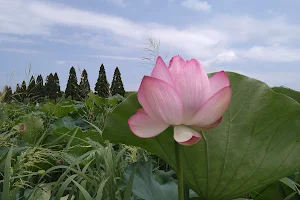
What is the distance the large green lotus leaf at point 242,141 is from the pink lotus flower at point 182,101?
20 centimetres

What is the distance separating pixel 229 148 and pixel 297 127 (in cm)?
19

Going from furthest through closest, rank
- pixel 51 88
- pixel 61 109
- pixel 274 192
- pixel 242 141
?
pixel 51 88
pixel 61 109
pixel 274 192
pixel 242 141

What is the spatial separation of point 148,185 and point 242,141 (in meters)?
0.37

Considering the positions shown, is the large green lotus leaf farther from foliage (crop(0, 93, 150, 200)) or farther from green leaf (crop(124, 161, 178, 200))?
foliage (crop(0, 93, 150, 200))

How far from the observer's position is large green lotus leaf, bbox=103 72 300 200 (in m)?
0.97

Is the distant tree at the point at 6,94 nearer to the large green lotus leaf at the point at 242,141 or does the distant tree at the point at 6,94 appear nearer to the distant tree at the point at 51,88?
the large green lotus leaf at the point at 242,141

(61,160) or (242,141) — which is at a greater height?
(242,141)

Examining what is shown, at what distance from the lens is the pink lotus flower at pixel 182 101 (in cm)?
72

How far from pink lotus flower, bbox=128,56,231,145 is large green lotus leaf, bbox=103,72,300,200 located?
0.20 metres

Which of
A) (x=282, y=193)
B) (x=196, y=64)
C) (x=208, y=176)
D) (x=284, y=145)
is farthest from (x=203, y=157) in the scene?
(x=282, y=193)

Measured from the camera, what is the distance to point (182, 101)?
733 millimetres

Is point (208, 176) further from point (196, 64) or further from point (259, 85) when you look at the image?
point (196, 64)

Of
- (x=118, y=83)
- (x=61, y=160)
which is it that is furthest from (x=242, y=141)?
(x=118, y=83)

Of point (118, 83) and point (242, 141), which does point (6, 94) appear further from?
point (118, 83)
